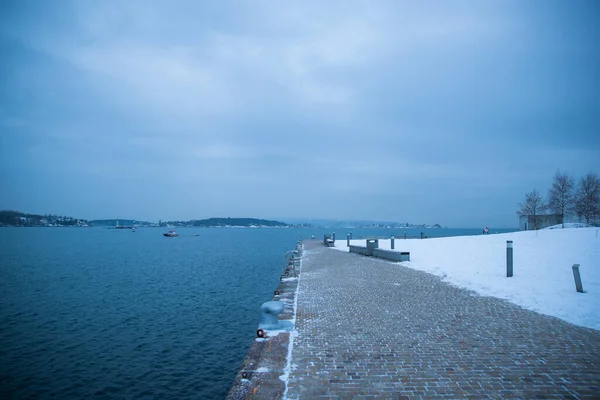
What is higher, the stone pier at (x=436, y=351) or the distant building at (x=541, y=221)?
the distant building at (x=541, y=221)

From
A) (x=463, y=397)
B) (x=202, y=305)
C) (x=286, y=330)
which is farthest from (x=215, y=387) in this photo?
(x=202, y=305)

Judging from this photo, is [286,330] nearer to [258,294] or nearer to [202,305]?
[202,305]

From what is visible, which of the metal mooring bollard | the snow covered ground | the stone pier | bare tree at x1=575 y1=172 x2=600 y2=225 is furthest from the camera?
bare tree at x1=575 y1=172 x2=600 y2=225

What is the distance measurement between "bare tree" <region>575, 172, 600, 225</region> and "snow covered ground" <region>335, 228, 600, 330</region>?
745 inches

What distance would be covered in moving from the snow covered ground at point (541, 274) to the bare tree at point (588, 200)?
18925mm

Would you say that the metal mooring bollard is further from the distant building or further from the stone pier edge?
the distant building

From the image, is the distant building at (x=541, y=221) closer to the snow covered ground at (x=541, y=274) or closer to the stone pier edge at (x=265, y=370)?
the snow covered ground at (x=541, y=274)

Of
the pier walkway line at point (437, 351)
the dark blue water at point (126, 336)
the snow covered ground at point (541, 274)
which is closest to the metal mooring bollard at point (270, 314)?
the pier walkway line at point (437, 351)

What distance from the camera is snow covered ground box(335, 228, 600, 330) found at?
28.6 feet

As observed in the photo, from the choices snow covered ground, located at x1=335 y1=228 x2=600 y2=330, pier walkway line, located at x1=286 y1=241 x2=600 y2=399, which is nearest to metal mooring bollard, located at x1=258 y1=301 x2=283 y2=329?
pier walkway line, located at x1=286 y1=241 x2=600 y2=399

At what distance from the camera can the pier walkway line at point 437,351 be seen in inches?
192

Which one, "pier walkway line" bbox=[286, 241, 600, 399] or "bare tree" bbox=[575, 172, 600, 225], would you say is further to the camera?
"bare tree" bbox=[575, 172, 600, 225]

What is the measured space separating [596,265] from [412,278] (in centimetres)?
607

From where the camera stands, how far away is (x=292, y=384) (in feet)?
16.7
